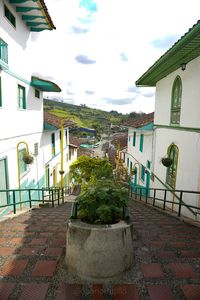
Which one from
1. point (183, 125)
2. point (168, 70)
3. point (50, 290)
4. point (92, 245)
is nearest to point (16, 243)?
point (50, 290)

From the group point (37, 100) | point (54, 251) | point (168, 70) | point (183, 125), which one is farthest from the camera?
point (37, 100)

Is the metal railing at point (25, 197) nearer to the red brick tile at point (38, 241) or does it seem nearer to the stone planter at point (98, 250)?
the red brick tile at point (38, 241)

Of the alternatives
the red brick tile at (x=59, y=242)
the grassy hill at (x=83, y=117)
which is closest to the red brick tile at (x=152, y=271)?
the red brick tile at (x=59, y=242)

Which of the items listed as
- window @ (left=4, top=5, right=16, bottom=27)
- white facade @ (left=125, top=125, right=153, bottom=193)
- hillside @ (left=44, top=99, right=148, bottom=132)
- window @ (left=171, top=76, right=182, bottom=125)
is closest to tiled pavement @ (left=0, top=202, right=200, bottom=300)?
window @ (left=171, top=76, right=182, bottom=125)

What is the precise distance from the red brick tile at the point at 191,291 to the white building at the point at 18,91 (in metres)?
6.86

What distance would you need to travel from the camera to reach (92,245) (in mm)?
3125

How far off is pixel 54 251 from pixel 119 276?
1.31 metres

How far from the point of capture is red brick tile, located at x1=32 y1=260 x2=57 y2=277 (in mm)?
3275

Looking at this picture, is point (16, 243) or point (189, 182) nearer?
point (16, 243)

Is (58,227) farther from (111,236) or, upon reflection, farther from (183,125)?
(183,125)

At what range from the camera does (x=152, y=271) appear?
A: 3332 millimetres

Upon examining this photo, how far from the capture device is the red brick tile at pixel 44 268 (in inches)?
129

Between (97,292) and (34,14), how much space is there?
412 inches

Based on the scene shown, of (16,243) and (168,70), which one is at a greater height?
(168,70)
